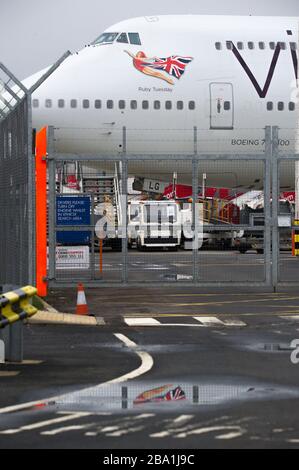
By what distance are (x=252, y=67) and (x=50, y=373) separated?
2652 cm

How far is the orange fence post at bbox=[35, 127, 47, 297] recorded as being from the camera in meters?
21.7

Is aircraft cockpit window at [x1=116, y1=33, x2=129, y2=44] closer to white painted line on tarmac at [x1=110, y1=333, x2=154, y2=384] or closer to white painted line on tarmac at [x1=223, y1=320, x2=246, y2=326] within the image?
white painted line on tarmac at [x1=223, y1=320, x2=246, y2=326]

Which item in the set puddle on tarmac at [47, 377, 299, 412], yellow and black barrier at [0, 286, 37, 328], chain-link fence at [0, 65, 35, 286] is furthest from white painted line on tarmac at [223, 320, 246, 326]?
yellow and black barrier at [0, 286, 37, 328]

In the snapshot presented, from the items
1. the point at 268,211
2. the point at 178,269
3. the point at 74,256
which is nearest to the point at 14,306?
the point at 74,256

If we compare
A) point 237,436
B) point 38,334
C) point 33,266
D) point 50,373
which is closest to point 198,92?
point 33,266

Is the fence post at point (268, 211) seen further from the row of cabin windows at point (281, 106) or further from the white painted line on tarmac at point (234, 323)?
the row of cabin windows at point (281, 106)

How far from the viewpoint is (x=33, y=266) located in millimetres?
19781

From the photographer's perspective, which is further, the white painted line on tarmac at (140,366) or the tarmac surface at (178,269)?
the tarmac surface at (178,269)

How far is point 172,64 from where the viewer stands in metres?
35.7

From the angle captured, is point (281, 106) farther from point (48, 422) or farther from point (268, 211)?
point (48, 422)

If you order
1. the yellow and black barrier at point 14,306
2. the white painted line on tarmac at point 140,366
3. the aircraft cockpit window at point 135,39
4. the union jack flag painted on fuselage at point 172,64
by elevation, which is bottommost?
the white painted line on tarmac at point 140,366

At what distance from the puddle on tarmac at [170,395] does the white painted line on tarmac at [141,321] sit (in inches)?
211

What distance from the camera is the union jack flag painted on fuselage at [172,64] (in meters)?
35.6

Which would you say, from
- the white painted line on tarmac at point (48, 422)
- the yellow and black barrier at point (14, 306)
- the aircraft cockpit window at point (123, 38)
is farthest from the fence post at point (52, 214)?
the white painted line on tarmac at point (48, 422)
